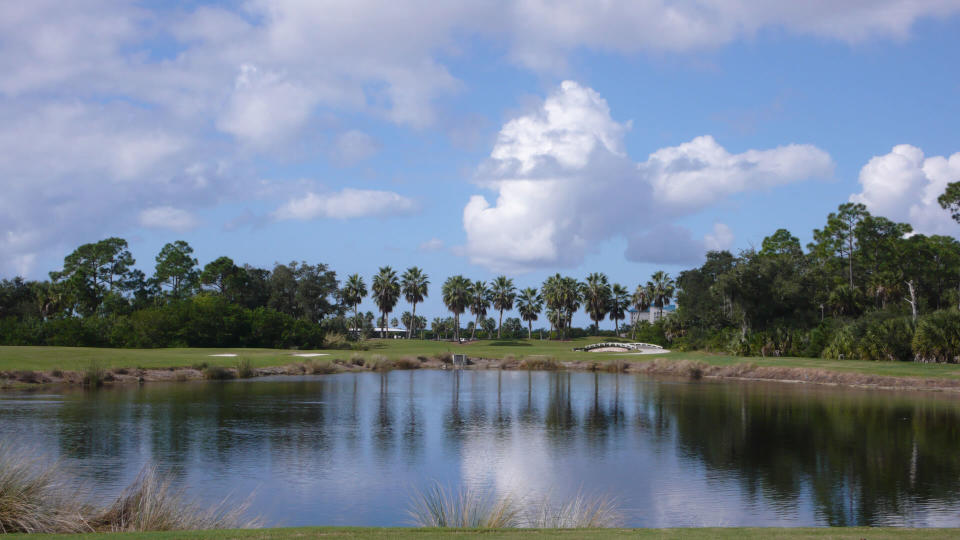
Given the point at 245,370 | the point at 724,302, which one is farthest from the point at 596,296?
the point at 245,370

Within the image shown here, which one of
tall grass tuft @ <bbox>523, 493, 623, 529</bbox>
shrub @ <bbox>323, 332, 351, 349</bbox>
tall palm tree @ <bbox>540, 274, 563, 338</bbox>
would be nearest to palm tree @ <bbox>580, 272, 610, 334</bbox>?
tall palm tree @ <bbox>540, 274, 563, 338</bbox>

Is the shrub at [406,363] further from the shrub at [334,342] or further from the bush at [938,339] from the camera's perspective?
the bush at [938,339]

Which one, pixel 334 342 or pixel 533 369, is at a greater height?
pixel 334 342

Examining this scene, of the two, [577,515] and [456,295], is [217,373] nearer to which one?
[577,515]

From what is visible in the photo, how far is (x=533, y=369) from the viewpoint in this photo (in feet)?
220

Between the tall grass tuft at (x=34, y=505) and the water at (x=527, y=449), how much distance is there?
330cm

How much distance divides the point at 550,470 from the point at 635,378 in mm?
37877

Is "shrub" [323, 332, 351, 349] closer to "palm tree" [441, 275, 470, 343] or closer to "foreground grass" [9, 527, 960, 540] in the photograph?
"palm tree" [441, 275, 470, 343]

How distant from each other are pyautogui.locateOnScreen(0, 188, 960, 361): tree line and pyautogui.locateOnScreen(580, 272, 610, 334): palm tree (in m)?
25.0

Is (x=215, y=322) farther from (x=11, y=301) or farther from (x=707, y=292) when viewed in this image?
(x=707, y=292)

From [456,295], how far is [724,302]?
177ft

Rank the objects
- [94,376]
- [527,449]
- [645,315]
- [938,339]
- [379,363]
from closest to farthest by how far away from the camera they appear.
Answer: [527,449], [94,376], [938,339], [379,363], [645,315]

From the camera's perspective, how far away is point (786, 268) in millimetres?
74500

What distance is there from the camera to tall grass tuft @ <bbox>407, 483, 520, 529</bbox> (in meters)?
12.8
